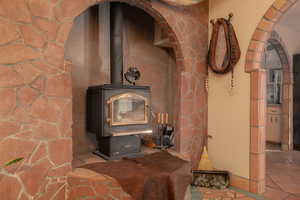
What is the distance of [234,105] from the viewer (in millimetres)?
2805

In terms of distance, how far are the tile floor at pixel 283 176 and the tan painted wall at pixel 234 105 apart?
0.38 meters

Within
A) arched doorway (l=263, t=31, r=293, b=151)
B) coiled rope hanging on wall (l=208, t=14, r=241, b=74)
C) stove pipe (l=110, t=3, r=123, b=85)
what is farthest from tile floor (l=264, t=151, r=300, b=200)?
stove pipe (l=110, t=3, r=123, b=85)

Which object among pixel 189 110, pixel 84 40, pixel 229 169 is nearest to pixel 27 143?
pixel 84 40

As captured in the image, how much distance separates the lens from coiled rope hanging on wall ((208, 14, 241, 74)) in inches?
106

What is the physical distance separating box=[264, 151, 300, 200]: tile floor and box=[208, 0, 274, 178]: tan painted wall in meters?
0.38

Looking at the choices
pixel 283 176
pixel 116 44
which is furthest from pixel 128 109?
pixel 283 176

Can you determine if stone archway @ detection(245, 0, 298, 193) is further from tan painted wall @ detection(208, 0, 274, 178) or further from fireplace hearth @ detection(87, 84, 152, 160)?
fireplace hearth @ detection(87, 84, 152, 160)

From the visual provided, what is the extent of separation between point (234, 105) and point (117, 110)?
58.0 inches

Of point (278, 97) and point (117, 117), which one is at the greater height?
point (278, 97)

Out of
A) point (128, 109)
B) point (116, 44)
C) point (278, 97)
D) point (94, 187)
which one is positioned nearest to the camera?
point (94, 187)

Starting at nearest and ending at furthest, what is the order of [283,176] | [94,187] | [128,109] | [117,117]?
[94,187], [117,117], [128,109], [283,176]

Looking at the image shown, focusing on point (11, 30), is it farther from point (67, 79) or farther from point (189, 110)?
point (189, 110)

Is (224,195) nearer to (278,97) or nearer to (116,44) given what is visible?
(116,44)

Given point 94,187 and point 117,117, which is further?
point 117,117
